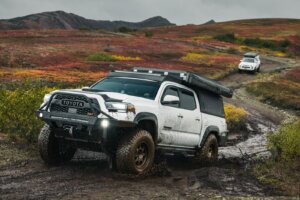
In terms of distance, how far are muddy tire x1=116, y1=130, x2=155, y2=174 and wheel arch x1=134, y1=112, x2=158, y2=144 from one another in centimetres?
28

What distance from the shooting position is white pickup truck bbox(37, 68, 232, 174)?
9.30m

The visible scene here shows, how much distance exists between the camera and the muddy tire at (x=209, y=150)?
40.8ft

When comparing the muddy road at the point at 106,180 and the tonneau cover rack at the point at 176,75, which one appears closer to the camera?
the muddy road at the point at 106,180

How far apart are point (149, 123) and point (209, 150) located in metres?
3.41

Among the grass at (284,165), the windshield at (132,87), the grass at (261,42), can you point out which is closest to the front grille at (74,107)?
the windshield at (132,87)

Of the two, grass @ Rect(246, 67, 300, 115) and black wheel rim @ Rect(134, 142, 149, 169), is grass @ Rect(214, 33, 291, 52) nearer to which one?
grass @ Rect(246, 67, 300, 115)

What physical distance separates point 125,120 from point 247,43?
90611mm

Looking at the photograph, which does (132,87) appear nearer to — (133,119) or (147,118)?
(147,118)

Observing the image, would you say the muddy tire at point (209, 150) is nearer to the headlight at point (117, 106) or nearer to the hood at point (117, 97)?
the hood at point (117, 97)

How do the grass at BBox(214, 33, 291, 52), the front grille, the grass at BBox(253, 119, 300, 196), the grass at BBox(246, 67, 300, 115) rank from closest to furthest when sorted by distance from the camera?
the front grille < the grass at BBox(253, 119, 300, 196) < the grass at BBox(246, 67, 300, 115) < the grass at BBox(214, 33, 291, 52)

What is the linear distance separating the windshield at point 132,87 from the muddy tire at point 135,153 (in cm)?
117

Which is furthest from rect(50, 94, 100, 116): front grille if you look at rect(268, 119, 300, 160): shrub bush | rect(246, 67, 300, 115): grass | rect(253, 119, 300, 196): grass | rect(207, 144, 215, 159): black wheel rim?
Result: rect(246, 67, 300, 115): grass

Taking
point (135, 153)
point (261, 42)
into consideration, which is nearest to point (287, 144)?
point (135, 153)

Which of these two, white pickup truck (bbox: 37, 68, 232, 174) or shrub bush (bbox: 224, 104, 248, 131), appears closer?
white pickup truck (bbox: 37, 68, 232, 174)
